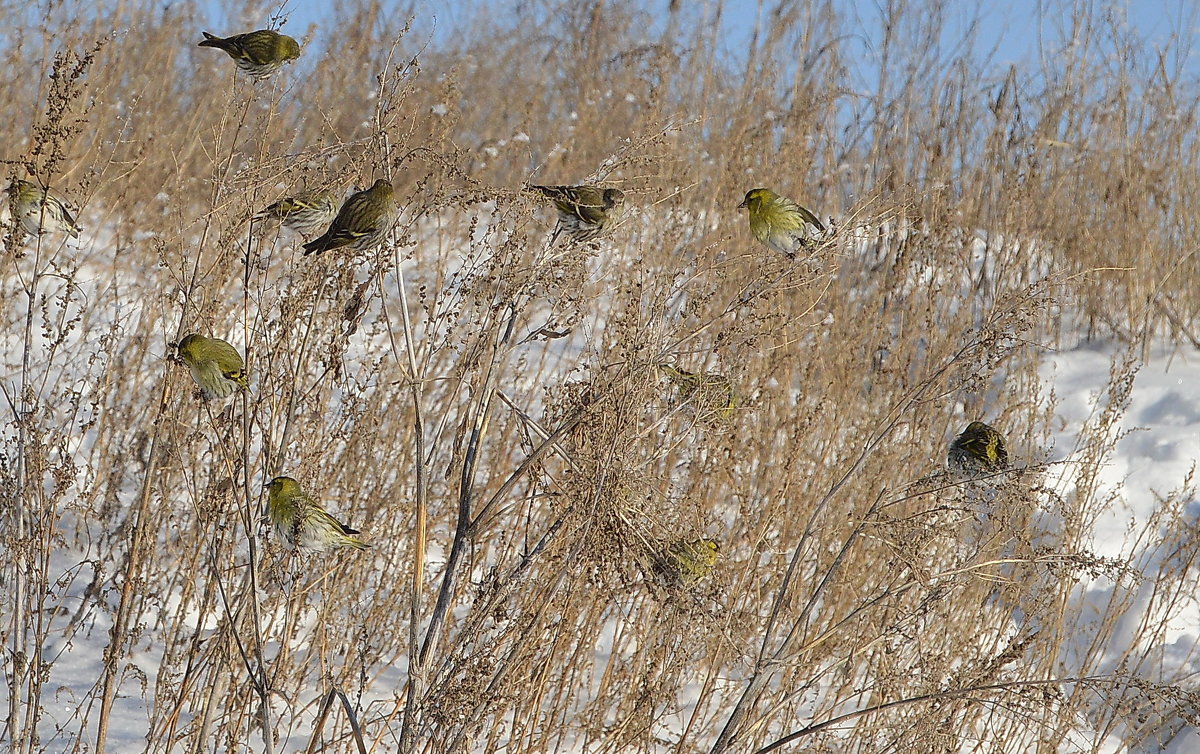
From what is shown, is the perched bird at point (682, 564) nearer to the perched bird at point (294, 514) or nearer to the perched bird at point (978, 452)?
the perched bird at point (978, 452)

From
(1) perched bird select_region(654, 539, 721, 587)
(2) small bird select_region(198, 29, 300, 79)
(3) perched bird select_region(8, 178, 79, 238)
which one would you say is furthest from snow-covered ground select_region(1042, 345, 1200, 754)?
(3) perched bird select_region(8, 178, 79, 238)

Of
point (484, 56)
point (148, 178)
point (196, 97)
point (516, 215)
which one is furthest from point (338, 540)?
point (484, 56)

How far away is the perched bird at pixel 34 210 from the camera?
8.37 feet

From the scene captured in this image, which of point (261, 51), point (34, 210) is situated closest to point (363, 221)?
point (261, 51)

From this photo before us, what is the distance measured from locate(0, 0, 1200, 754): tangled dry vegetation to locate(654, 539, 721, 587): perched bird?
63 millimetres

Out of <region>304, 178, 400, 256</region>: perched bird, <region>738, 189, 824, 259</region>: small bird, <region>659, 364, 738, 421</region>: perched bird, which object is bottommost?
<region>659, 364, 738, 421</region>: perched bird

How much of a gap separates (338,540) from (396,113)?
102 cm

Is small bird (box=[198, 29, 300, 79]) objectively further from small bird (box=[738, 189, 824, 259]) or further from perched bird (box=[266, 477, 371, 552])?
small bird (box=[738, 189, 824, 259])

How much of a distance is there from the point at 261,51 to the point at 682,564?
1.51 metres

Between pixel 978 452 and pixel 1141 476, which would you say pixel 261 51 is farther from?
pixel 1141 476

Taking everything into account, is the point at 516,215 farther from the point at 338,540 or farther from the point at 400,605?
the point at 400,605

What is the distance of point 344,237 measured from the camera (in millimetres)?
2160

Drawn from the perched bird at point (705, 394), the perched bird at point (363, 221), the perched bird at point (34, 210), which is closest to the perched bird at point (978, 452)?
the perched bird at point (705, 394)

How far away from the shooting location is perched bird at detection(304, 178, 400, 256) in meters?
2.10
